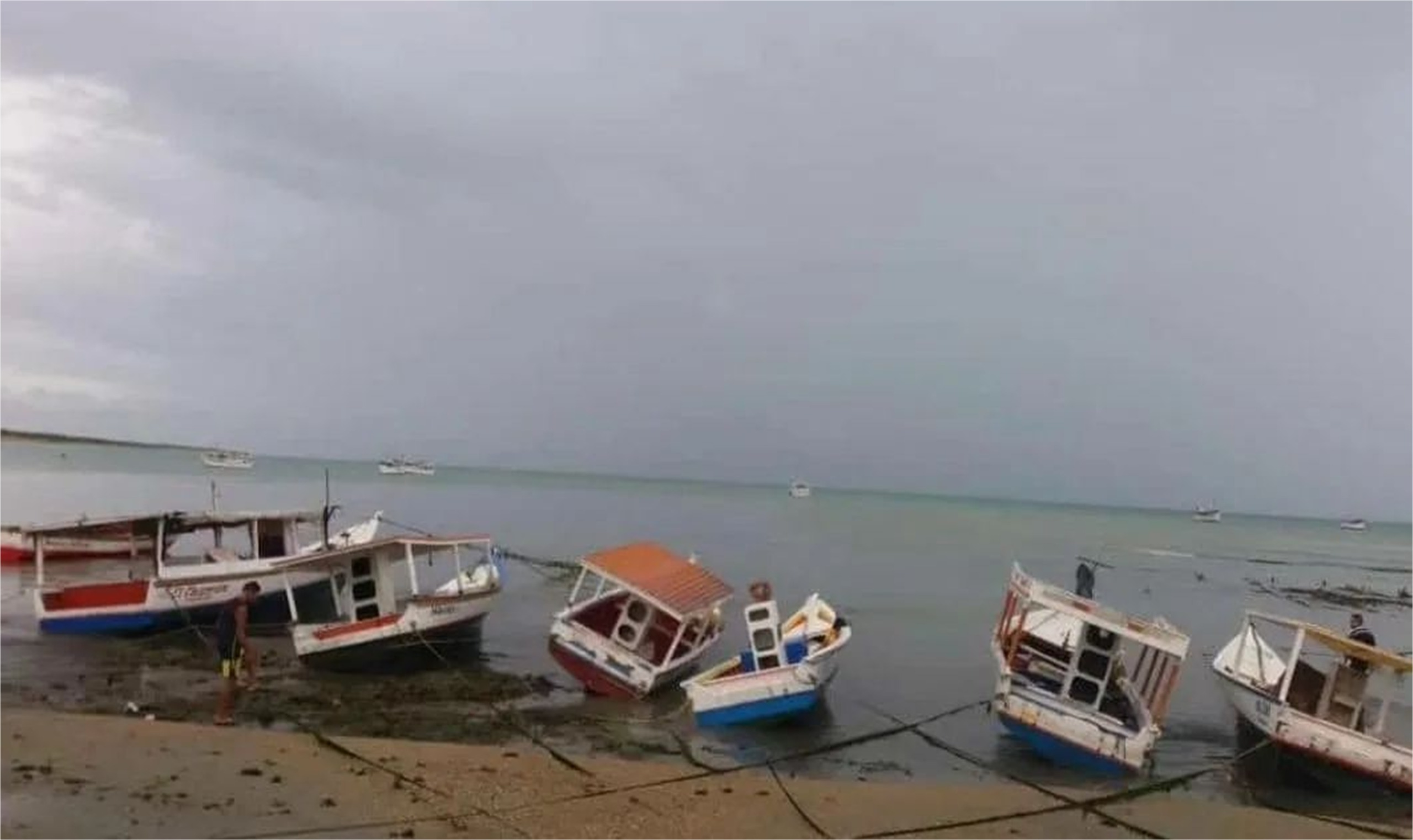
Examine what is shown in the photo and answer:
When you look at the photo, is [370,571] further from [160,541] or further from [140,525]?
[140,525]

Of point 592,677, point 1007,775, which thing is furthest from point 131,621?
point 1007,775

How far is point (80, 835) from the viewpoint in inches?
450

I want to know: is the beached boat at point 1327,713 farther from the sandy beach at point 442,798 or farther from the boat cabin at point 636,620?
the boat cabin at point 636,620

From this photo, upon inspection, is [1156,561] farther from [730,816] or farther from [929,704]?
[730,816]

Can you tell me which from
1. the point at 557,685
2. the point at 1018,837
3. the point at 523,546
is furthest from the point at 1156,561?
the point at 1018,837

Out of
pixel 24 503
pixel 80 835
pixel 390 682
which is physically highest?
pixel 80 835

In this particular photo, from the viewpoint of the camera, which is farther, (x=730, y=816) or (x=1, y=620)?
(x=1, y=620)

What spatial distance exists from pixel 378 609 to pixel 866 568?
3824 centimetres

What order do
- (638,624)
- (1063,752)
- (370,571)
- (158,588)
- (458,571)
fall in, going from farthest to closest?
(458,571) < (158,588) < (370,571) < (638,624) < (1063,752)

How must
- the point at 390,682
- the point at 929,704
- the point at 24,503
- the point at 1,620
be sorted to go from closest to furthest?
the point at 390,682
the point at 929,704
the point at 1,620
the point at 24,503

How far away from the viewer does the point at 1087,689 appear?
20.6 meters

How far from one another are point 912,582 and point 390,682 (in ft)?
111

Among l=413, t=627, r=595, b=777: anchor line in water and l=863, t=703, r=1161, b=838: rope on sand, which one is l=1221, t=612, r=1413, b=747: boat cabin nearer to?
l=863, t=703, r=1161, b=838: rope on sand

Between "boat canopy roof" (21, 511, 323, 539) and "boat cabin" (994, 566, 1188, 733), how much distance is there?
18248 millimetres
